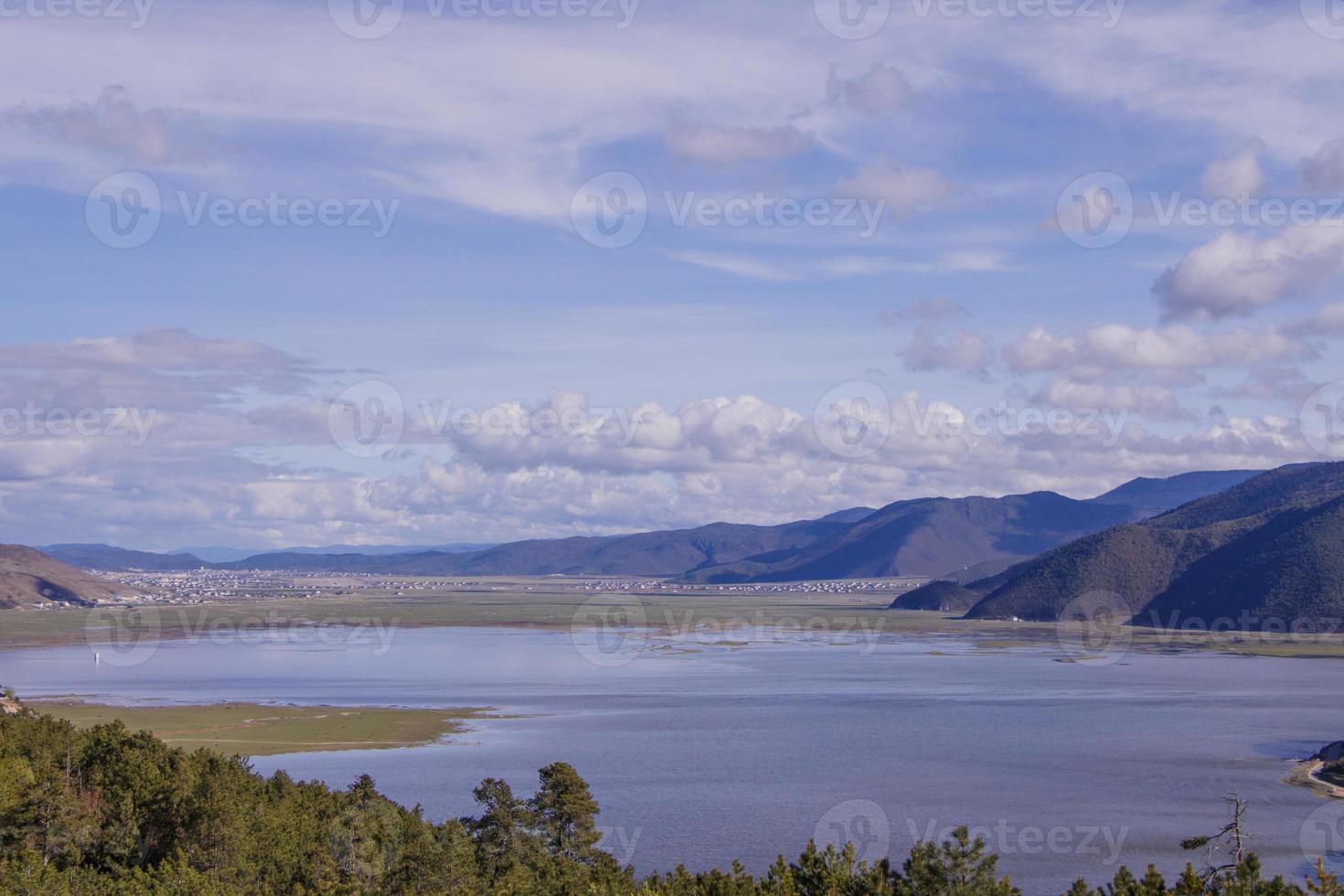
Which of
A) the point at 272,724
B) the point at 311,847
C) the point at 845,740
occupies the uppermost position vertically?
the point at 311,847

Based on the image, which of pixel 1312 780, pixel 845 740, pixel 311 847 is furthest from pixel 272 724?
pixel 1312 780

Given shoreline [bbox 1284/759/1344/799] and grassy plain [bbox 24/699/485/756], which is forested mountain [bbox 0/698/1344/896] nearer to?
grassy plain [bbox 24/699/485/756]

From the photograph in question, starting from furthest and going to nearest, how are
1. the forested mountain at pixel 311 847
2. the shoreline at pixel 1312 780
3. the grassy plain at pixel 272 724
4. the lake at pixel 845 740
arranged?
the grassy plain at pixel 272 724
the shoreline at pixel 1312 780
the lake at pixel 845 740
the forested mountain at pixel 311 847

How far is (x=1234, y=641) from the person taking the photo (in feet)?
545

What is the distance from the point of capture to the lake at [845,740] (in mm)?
52719

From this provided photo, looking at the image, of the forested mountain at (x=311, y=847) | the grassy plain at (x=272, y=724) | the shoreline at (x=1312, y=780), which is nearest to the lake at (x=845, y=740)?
the shoreline at (x=1312, y=780)

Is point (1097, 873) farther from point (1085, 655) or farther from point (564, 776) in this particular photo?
point (1085, 655)

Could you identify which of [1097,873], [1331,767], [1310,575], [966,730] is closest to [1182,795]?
[1331,767]

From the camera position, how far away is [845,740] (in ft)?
256

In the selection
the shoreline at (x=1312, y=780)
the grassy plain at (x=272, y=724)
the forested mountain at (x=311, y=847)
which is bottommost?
the shoreline at (x=1312, y=780)

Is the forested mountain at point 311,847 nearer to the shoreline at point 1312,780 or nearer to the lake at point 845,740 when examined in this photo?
the lake at point 845,740

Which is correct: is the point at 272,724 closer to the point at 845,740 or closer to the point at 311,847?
the point at 845,740

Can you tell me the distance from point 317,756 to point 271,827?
35.0m

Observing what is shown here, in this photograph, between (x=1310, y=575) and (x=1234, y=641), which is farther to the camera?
(x=1310, y=575)
